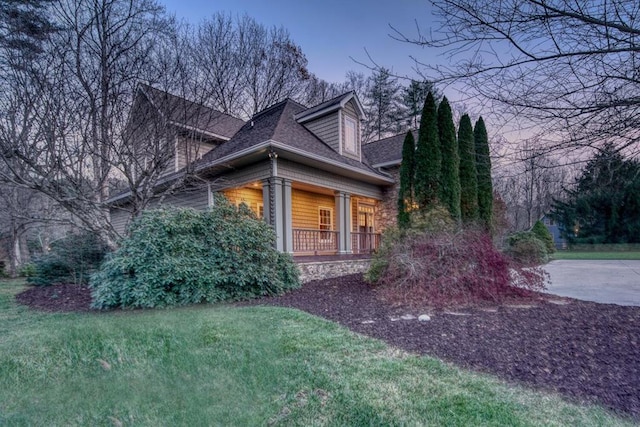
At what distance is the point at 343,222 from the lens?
11352mm

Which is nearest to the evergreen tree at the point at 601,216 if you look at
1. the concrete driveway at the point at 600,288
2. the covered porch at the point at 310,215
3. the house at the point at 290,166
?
the concrete driveway at the point at 600,288

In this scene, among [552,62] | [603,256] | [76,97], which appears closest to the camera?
[552,62]

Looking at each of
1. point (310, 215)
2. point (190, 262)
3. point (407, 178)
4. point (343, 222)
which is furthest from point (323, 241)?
point (190, 262)

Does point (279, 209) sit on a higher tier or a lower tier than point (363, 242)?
higher

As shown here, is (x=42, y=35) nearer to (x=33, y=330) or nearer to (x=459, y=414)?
(x=33, y=330)

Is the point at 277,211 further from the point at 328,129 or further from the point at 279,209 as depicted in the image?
the point at 328,129

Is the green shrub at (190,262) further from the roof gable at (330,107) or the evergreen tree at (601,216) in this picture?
the evergreen tree at (601,216)

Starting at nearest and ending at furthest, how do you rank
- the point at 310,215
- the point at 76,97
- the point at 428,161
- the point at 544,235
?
the point at 76,97 → the point at 428,161 → the point at 310,215 → the point at 544,235

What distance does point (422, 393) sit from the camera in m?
2.54

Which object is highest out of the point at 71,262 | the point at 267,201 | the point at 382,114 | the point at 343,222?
the point at 382,114

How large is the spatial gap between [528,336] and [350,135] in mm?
9557

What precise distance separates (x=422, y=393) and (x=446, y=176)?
832cm

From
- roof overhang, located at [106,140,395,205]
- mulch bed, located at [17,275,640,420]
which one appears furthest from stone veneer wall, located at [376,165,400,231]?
mulch bed, located at [17,275,640,420]

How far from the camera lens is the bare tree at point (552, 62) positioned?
2834 millimetres
